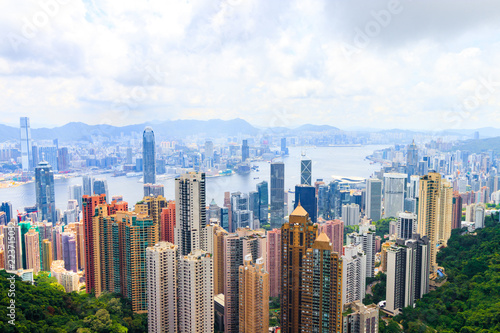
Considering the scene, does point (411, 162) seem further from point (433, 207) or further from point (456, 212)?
point (433, 207)

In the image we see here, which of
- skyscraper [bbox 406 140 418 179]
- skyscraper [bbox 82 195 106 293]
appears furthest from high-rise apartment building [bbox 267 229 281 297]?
skyscraper [bbox 406 140 418 179]

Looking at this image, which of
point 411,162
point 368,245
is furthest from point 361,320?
point 411,162

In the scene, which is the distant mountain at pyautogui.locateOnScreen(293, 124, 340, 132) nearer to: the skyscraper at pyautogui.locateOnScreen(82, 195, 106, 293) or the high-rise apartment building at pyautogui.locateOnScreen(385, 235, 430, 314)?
the high-rise apartment building at pyautogui.locateOnScreen(385, 235, 430, 314)

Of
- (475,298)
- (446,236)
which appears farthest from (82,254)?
(446,236)

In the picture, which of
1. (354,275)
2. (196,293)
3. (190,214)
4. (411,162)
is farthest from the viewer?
(411,162)

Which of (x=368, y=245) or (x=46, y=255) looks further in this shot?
(x=46, y=255)

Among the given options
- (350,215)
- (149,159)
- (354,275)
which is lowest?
(350,215)

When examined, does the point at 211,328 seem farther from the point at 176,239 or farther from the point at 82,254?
the point at 82,254
